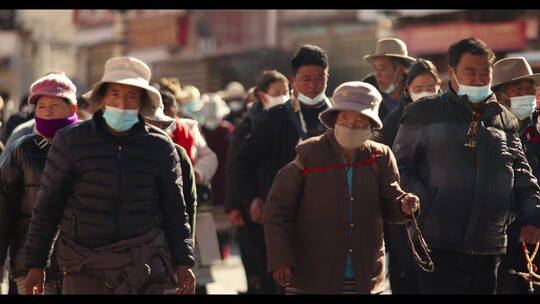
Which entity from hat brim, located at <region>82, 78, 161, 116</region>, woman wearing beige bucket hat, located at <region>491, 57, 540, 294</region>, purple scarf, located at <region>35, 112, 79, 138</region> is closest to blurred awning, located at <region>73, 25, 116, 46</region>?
woman wearing beige bucket hat, located at <region>491, 57, 540, 294</region>

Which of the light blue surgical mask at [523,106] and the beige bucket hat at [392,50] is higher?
the beige bucket hat at [392,50]

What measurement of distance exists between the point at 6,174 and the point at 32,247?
1076 mm

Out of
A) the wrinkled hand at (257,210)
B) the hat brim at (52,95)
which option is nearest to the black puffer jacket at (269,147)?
the wrinkled hand at (257,210)

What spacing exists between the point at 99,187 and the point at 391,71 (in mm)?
4286

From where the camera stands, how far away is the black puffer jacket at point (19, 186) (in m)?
6.68

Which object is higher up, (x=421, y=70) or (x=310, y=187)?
(x=421, y=70)

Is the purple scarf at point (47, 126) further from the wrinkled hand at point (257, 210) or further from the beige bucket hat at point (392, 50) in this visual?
the beige bucket hat at point (392, 50)

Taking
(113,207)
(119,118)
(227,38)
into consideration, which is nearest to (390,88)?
(119,118)

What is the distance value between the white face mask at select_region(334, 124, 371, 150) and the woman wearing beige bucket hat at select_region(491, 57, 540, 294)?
5.83 ft

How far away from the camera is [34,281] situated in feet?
19.0

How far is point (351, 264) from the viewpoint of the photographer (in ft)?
19.3

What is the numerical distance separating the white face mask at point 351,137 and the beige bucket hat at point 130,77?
1.03m

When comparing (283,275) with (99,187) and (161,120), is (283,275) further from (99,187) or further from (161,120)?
(161,120)

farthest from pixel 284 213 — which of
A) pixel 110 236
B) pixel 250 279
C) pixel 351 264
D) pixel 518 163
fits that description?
pixel 250 279
